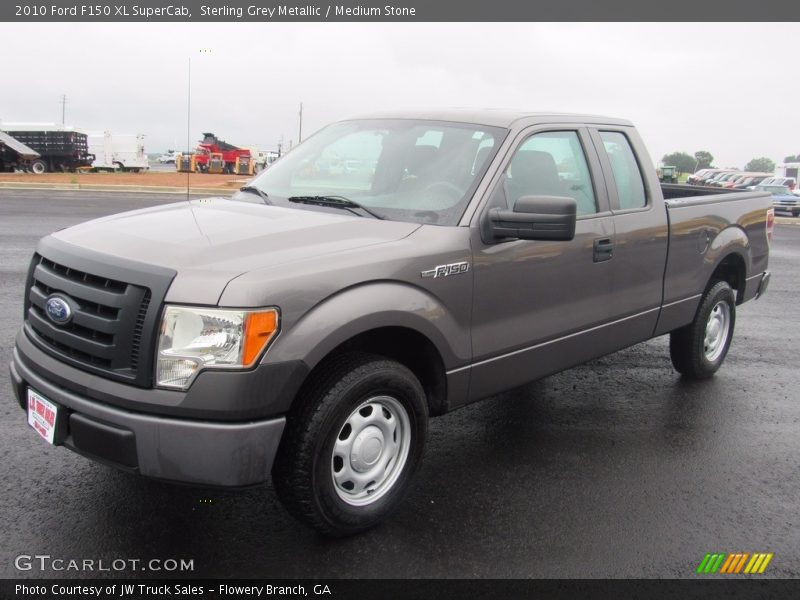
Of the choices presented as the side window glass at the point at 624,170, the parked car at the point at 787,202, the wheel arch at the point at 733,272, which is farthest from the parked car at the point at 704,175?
the side window glass at the point at 624,170

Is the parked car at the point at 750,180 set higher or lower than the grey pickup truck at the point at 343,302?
higher

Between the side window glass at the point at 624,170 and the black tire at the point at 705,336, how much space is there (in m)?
1.24

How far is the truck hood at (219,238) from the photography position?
115 inches

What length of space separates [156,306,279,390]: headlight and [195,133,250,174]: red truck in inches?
1803

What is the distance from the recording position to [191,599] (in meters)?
2.91

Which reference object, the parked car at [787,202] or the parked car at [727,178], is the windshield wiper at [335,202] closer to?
the parked car at [787,202]

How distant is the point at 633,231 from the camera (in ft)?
15.5

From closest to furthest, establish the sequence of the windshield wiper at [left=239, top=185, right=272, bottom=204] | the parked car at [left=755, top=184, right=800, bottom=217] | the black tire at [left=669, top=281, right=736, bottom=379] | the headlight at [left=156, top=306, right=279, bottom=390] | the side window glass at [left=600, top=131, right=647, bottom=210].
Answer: the headlight at [left=156, top=306, right=279, bottom=390], the windshield wiper at [left=239, top=185, right=272, bottom=204], the side window glass at [left=600, top=131, right=647, bottom=210], the black tire at [left=669, top=281, right=736, bottom=379], the parked car at [left=755, top=184, right=800, bottom=217]

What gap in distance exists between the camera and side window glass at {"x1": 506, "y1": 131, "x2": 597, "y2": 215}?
4.09 metres

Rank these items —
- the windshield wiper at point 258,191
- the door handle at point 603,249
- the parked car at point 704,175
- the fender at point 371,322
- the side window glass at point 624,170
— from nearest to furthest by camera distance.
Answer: the fender at point 371,322, the windshield wiper at point 258,191, the door handle at point 603,249, the side window glass at point 624,170, the parked car at point 704,175

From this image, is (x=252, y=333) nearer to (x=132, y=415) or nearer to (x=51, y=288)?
(x=132, y=415)

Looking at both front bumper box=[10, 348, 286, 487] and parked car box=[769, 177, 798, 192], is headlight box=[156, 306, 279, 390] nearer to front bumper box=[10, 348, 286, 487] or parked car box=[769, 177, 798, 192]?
front bumper box=[10, 348, 286, 487]

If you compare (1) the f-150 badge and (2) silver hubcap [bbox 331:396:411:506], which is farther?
(1) the f-150 badge

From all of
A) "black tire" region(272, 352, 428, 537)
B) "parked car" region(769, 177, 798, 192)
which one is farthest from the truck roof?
"parked car" region(769, 177, 798, 192)
